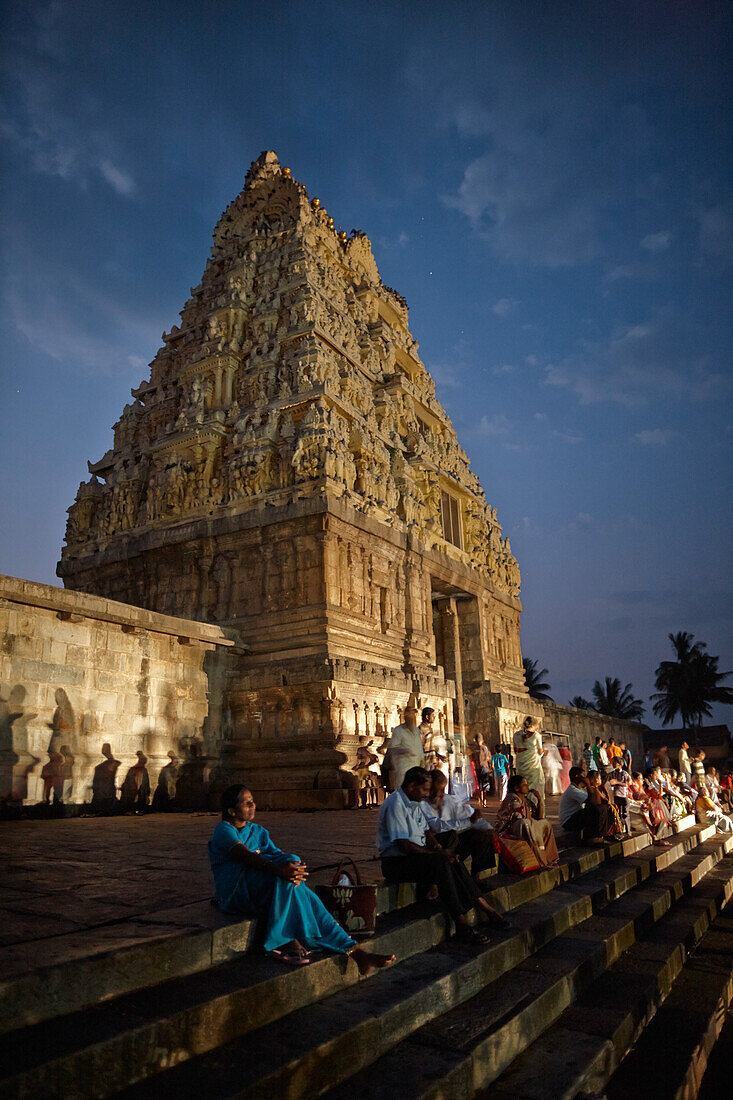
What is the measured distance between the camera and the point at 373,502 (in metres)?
18.0

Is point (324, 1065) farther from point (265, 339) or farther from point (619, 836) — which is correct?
point (265, 339)

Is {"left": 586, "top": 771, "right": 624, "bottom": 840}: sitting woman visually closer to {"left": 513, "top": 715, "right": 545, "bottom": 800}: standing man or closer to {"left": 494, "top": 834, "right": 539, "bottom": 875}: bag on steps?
{"left": 513, "top": 715, "right": 545, "bottom": 800}: standing man

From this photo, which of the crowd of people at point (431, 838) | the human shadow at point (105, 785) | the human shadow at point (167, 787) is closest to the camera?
the crowd of people at point (431, 838)

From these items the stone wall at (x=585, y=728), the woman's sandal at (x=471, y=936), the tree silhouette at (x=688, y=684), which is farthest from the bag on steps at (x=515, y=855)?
the tree silhouette at (x=688, y=684)

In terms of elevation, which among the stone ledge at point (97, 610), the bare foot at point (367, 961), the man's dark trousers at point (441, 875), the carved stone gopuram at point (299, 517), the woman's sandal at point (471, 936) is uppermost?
the carved stone gopuram at point (299, 517)

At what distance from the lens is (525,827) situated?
20.6 ft

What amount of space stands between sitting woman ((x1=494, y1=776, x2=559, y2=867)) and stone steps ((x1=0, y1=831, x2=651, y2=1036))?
10.9 feet

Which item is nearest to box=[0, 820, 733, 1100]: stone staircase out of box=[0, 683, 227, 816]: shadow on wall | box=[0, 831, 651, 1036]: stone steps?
box=[0, 831, 651, 1036]: stone steps

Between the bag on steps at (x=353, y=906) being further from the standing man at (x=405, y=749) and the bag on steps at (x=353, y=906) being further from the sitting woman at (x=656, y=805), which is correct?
the sitting woman at (x=656, y=805)

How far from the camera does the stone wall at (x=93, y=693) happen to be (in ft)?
34.8

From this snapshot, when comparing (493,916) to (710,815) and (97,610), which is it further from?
(710,815)

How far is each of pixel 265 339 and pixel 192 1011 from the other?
1873cm

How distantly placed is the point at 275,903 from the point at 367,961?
58 cm

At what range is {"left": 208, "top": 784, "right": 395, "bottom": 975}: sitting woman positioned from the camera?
11.8 feet
